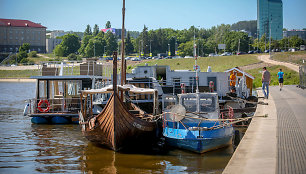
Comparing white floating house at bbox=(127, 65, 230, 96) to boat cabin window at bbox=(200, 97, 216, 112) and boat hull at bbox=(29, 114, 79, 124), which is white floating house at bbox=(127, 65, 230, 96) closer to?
boat hull at bbox=(29, 114, 79, 124)

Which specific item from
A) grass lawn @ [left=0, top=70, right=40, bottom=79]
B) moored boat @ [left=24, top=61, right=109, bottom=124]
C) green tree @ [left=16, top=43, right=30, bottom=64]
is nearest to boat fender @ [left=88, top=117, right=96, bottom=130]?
moored boat @ [left=24, top=61, right=109, bottom=124]

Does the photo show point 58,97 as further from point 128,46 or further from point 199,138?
point 128,46

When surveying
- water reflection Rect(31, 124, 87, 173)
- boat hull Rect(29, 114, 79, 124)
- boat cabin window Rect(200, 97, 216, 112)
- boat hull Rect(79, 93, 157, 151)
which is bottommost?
water reflection Rect(31, 124, 87, 173)

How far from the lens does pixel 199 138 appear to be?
1777 cm

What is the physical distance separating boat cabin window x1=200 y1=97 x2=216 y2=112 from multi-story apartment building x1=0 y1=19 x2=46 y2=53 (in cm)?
16388

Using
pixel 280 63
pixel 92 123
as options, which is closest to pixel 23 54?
pixel 280 63

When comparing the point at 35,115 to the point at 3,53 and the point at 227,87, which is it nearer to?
the point at 227,87

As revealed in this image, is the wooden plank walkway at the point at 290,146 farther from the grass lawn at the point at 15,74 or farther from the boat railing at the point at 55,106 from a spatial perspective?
the grass lawn at the point at 15,74

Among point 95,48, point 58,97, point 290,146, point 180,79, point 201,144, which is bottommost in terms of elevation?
point 201,144

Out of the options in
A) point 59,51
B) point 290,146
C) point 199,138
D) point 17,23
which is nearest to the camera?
point 290,146

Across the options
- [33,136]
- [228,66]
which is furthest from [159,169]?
[228,66]

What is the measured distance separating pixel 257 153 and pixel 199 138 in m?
5.81

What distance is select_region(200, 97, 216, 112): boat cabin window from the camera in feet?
65.1

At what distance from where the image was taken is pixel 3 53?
16350cm
